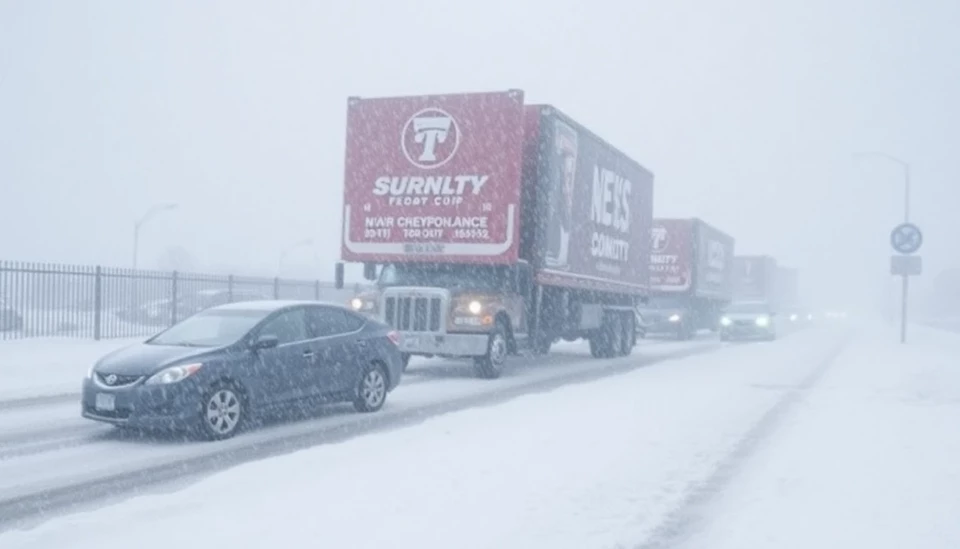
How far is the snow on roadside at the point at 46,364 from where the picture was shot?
51.3 ft

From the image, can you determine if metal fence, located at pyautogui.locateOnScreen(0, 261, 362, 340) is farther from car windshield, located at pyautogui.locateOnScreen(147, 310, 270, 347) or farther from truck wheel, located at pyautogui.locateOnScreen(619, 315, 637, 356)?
car windshield, located at pyautogui.locateOnScreen(147, 310, 270, 347)

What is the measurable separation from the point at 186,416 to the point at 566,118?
1094cm

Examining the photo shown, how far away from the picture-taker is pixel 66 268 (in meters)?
22.5

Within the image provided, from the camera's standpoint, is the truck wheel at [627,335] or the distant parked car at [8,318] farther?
the truck wheel at [627,335]

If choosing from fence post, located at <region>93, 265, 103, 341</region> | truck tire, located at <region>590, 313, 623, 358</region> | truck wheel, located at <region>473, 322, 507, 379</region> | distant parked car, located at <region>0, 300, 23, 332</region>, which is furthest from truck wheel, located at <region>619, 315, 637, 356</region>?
distant parked car, located at <region>0, 300, 23, 332</region>

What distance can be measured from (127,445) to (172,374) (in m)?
0.84

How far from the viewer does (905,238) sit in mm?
29344

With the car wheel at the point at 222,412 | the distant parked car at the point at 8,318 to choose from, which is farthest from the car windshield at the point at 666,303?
the car wheel at the point at 222,412

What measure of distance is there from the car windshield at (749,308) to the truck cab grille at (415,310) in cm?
2207

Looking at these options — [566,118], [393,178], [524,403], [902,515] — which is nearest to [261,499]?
[902,515]

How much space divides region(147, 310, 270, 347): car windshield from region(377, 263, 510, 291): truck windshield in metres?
6.18

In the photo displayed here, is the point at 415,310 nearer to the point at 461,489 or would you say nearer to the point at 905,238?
the point at 461,489

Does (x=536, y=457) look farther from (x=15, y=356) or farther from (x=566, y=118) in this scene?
(x=15, y=356)

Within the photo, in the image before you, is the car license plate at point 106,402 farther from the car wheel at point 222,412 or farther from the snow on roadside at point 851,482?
the snow on roadside at point 851,482
